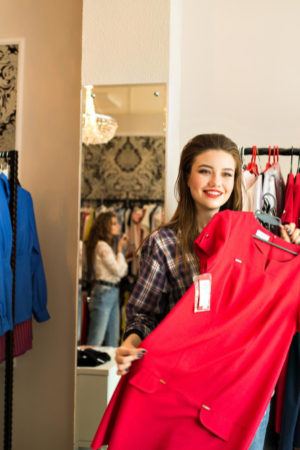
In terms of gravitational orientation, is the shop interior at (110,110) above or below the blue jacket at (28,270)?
above

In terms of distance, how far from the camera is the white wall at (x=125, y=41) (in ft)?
Result: 7.70

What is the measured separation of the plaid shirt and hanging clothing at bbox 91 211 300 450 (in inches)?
10.3

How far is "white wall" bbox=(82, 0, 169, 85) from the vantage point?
2348 mm

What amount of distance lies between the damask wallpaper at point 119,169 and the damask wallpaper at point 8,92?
788 mm

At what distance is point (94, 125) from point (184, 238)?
3.21ft

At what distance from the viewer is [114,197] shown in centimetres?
253

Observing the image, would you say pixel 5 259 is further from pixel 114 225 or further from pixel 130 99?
pixel 130 99

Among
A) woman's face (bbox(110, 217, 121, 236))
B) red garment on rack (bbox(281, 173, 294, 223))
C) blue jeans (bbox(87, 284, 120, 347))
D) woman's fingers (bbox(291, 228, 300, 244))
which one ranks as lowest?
blue jeans (bbox(87, 284, 120, 347))

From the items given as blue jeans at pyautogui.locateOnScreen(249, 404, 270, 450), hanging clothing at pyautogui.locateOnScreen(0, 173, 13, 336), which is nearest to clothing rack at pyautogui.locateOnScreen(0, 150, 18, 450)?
hanging clothing at pyautogui.locateOnScreen(0, 173, 13, 336)

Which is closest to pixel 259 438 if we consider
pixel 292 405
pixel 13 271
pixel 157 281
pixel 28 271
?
pixel 292 405

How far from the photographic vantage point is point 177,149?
2.57 metres

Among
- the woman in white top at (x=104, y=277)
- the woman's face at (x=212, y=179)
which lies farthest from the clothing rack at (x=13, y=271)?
the woman's face at (x=212, y=179)

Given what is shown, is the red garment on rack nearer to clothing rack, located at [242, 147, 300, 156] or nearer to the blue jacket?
clothing rack, located at [242, 147, 300, 156]

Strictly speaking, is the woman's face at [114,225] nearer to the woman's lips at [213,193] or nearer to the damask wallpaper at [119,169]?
the damask wallpaper at [119,169]
